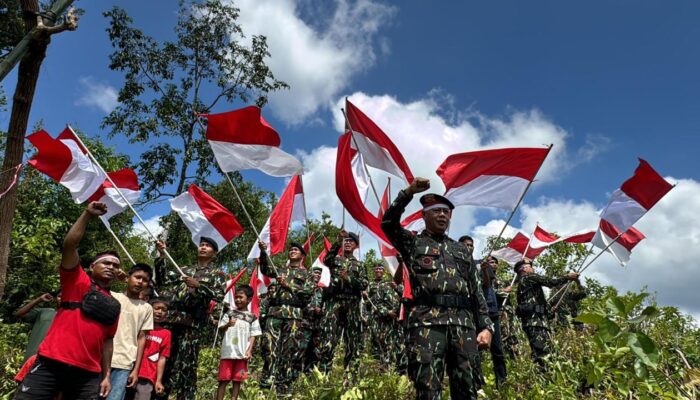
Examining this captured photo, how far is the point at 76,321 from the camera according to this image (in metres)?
3.77

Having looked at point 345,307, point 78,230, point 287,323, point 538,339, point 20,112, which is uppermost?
point 20,112

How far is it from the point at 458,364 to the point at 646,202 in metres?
A: 5.53

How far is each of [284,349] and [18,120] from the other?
5.43 meters

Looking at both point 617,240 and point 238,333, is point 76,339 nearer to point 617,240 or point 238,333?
Answer: point 238,333

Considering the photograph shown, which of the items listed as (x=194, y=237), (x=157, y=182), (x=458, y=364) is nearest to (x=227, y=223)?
(x=194, y=237)

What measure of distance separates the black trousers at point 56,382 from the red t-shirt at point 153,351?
1240 millimetres

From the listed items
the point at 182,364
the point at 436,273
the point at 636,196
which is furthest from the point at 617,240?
the point at 182,364

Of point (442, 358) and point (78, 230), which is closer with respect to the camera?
point (78, 230)

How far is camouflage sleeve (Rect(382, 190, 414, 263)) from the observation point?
401 cm

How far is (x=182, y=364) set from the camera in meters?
5.60

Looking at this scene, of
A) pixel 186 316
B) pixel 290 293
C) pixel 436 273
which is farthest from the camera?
pixel 290 293

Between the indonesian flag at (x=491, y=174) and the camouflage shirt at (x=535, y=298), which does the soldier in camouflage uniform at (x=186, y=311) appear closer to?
the indonesian flag at (x=491, y=174)

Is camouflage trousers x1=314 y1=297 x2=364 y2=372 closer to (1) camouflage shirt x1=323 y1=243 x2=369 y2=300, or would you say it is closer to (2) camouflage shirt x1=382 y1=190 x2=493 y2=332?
(1) camouflage shirt x1=323 y1=243 x2=369 y2=300

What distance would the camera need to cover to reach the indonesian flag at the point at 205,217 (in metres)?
7.65
